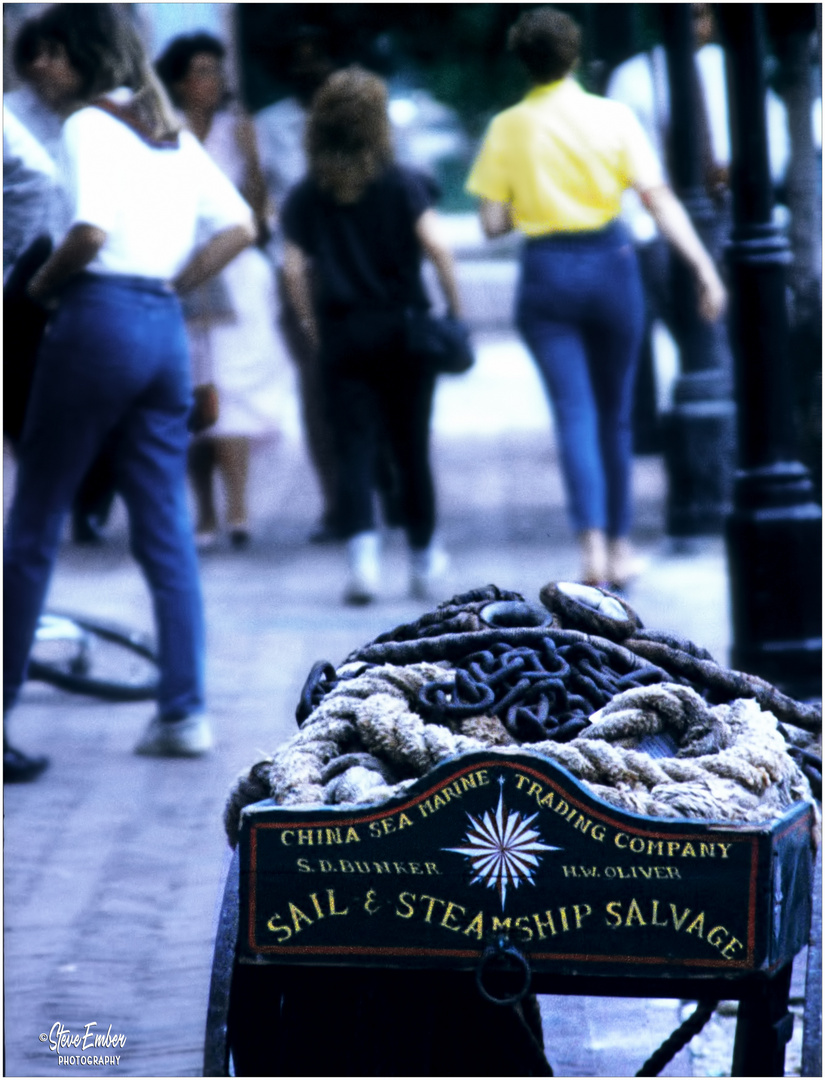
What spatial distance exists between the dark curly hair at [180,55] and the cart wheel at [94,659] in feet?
10.2

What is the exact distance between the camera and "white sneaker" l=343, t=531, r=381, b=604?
311 inches

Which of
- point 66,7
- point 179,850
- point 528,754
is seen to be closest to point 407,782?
point 528,754

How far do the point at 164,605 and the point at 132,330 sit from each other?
856 millimetres

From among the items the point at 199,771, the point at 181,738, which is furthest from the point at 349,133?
the point at 199,771

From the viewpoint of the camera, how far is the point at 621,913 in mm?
2275

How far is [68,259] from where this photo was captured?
5176mm

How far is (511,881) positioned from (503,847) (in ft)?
0.14

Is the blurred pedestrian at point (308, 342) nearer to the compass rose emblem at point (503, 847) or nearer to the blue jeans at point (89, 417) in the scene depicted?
the blue jeans at point (89, 417)

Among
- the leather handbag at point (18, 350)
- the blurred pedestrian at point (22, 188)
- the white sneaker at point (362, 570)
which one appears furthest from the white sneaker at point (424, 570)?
the blurred pedestrian at point (22, 188)

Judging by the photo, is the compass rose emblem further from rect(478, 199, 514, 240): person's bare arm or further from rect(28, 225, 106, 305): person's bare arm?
rect(478, 199, 514, 240): person's bare arm

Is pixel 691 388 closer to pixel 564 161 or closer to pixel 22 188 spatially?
pixel 564 161

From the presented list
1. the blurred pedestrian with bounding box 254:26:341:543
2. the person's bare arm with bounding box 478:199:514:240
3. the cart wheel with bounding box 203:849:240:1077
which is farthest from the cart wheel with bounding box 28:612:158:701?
the cart wheel with bounding box 203:849:240:1077

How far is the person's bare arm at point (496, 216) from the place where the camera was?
7.23m

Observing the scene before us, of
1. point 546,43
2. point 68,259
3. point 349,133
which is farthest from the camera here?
point 349,133
